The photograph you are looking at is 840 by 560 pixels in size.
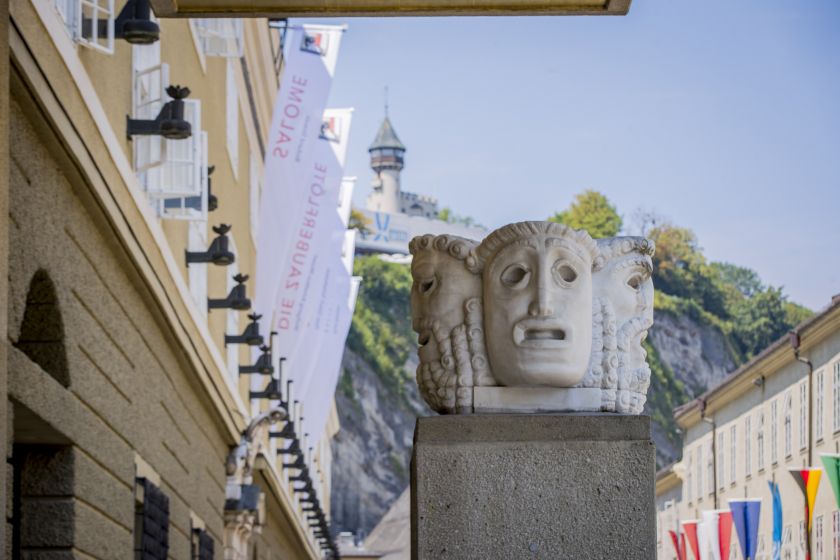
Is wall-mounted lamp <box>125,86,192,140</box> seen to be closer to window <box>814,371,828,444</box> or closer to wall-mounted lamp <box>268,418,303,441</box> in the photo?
wall-mounted lamp <box>268,418,303,441</box>

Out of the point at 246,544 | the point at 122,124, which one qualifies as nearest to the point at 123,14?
the point at 122,124

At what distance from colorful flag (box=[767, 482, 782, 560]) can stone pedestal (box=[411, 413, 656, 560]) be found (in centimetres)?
3501

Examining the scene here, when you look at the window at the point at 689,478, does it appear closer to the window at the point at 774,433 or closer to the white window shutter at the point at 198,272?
the window at the point at 774,433

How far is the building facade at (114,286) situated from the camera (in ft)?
28.2

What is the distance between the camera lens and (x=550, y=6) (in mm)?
7715

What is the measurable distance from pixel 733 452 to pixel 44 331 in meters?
43.1

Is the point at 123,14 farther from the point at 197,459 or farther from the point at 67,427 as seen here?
the point at 197,459

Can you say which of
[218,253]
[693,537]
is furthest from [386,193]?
[218,253]

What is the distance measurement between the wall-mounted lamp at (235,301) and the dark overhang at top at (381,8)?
10313 mm

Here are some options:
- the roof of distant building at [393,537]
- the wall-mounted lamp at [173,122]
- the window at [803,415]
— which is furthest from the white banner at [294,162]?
the roof of distant building at [393,537]

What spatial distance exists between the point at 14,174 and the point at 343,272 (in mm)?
17233

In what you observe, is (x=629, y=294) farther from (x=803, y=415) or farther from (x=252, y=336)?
(x=803, y=415)

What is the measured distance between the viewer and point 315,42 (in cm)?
2027

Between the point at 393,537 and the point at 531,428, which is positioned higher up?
the point at 393,537
